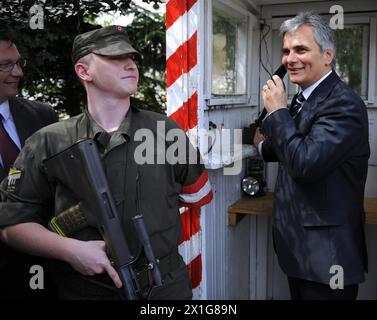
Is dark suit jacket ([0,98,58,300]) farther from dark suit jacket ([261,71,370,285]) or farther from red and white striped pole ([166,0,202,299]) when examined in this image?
dark suit jacket ([261,71,370,285])

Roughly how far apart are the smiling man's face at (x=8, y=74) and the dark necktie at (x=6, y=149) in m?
0.13

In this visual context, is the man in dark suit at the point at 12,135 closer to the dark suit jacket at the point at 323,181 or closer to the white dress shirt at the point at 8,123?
the white dress shirt at the point at 8,123

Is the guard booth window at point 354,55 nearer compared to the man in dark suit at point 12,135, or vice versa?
the man in dark suit at point 12,135

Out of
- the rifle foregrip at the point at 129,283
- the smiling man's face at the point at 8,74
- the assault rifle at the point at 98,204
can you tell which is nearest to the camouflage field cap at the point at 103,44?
the assault rifle at the point at 98,204

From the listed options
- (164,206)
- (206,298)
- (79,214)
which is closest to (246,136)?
(206,298)

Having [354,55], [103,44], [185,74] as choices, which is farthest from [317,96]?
[354,55]

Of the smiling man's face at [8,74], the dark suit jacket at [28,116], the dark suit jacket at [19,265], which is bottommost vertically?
the dark suit jacket at [19,265]

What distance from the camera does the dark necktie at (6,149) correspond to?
2.25 meters

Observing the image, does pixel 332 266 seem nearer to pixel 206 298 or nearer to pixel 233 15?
pixel 206 298

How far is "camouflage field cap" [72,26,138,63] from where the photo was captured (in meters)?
1.75

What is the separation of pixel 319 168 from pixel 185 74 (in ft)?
3.37

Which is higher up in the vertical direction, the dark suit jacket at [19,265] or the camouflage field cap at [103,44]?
the camouflage field cap at [103,44]

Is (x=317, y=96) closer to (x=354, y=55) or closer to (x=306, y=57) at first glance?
(x=306, y=57)

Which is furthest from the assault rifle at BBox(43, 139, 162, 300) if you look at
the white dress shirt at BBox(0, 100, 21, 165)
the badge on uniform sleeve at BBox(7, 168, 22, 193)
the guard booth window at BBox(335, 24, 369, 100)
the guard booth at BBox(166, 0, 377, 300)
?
the guard booth window at BBox(335, 24, 369, 100)
